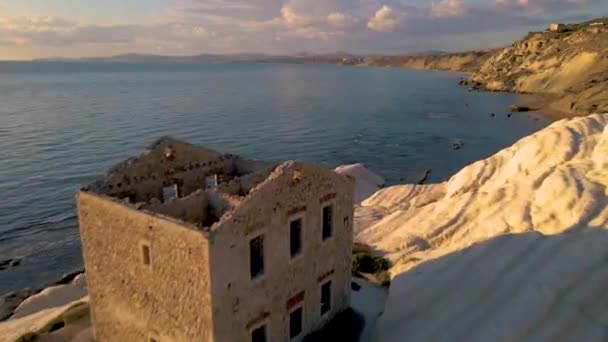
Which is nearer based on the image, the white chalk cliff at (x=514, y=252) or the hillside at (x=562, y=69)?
the white chalk cliff at (x=514, y=252)

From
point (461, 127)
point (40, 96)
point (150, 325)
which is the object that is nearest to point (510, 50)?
point (461, 127)

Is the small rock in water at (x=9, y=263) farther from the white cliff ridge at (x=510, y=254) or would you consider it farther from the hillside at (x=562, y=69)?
the hillside at (x=562, y=69)

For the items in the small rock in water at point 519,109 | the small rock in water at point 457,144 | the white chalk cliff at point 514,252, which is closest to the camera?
the white chalk cliff at point 514,252

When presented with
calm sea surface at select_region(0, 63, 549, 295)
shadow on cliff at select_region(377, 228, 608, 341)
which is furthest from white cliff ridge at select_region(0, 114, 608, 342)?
calm sea surface at select_region(0, 63, 549, 295)

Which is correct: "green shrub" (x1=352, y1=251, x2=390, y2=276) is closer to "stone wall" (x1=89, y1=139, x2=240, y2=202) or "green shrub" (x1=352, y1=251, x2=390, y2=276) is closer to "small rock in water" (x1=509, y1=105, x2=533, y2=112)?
"stone wall" (x1=89, y1=139, x2=240, y2=202)

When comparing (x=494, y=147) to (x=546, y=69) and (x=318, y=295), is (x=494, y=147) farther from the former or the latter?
(x=546, y=69)

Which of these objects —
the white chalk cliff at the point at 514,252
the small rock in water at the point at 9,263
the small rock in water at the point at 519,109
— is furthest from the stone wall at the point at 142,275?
the small rock in water at the point at 519,109
